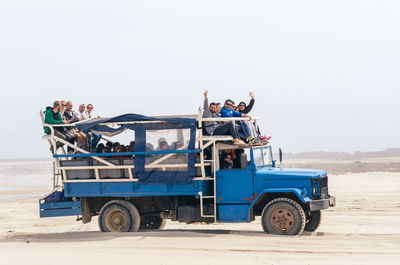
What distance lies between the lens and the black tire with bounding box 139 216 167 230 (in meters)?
17.2

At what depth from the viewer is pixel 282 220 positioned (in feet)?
49.9

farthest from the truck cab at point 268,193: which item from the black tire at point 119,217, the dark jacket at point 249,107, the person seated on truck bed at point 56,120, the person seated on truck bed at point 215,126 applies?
the person seated on truck bed at point 56,120

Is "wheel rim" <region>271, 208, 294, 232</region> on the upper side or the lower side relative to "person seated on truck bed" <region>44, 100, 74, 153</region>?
lower

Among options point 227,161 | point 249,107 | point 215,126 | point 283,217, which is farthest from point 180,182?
point 249,107

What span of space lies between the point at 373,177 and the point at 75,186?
26.3 m

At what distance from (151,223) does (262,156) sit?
3.49m

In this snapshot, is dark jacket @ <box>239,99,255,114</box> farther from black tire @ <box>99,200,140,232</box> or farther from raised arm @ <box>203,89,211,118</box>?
black tire @ <box>99,200,140,232</box>

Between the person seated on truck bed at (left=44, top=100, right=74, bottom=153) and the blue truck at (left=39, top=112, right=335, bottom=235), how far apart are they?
0.13m

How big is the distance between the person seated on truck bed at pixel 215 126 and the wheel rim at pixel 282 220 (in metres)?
1.77

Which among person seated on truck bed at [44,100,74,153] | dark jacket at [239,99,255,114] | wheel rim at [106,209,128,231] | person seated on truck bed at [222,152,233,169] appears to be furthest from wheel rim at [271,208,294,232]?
person seated on truck bed at [44,100,74,153]

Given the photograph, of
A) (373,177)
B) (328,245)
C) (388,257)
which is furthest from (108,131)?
(373,177)

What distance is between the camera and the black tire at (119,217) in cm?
1638

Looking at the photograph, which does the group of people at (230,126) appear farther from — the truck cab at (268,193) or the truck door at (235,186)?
the truck door at (235,186)

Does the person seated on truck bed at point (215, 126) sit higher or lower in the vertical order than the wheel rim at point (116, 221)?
higher
